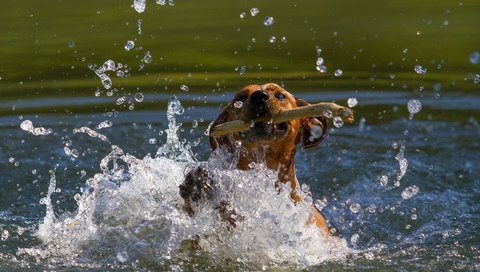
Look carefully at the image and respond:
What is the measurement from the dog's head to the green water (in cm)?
353

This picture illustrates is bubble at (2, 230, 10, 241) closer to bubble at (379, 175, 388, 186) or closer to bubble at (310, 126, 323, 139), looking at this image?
bubble at (310, 126, 323, 139)

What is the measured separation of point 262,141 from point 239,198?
1.29 feet

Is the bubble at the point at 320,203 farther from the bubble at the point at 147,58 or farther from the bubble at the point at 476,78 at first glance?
the bubble at the point at 147,58

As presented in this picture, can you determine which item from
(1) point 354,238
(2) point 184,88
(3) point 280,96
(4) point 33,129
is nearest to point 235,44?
(2) point 184,88

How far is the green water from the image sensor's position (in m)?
9.57

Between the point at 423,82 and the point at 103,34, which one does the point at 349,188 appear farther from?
the point at 103,34

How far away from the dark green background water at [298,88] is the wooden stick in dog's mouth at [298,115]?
2.70ft

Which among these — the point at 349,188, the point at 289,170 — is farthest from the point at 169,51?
the point at 289,170

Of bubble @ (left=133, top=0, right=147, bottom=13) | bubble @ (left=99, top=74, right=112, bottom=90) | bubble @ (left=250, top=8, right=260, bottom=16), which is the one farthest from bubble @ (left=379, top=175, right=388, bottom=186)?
bubble @ (left=133, top=0, right=147, bottom=13)

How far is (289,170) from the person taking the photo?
576cm

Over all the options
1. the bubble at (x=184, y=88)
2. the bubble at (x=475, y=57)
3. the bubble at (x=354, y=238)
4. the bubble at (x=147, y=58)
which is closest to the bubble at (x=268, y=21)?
the bubble at (x=147, y=58)

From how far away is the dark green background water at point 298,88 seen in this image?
6680 millimetres

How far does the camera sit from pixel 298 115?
17.0 feet

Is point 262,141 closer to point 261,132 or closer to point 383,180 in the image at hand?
point 261,132
